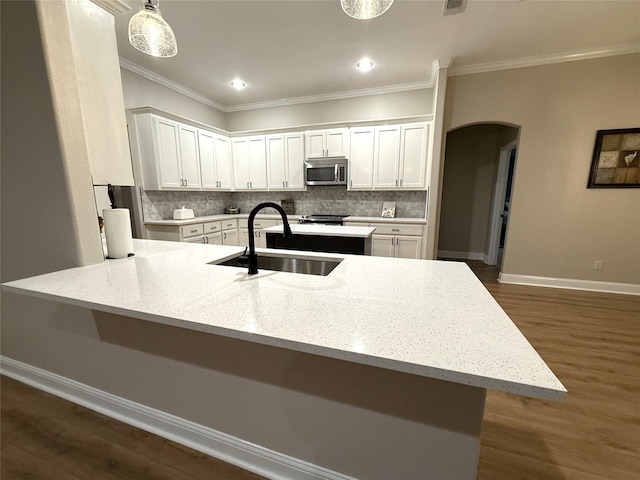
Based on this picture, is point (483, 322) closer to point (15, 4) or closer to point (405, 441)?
point (405, 441)

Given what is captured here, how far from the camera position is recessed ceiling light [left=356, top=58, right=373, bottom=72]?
10.5 ft

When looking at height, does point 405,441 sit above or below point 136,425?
above

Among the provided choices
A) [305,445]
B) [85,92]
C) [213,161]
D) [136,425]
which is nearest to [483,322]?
[305,445]

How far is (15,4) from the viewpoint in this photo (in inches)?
48.6

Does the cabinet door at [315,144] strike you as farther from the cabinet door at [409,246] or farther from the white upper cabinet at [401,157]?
the cabinet door at [409,246]

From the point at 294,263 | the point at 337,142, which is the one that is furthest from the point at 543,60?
the point at 294,263

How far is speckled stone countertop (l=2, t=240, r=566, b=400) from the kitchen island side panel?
255 mm

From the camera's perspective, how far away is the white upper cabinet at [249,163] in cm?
457

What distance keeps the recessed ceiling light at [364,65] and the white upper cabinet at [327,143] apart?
86cm

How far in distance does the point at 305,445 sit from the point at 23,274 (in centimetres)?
195

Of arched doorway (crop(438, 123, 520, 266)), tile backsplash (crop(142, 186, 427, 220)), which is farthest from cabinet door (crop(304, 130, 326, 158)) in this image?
arched doorway (crop(438, 123, 520, 266))

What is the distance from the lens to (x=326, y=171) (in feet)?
13.8

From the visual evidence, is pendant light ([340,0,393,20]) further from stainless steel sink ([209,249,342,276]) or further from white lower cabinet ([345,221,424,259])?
white lower cabinet ([345,221,424,259])

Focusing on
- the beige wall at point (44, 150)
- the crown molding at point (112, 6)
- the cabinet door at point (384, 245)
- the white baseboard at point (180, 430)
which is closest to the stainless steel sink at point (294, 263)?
the beige wall at point (44, 150)
